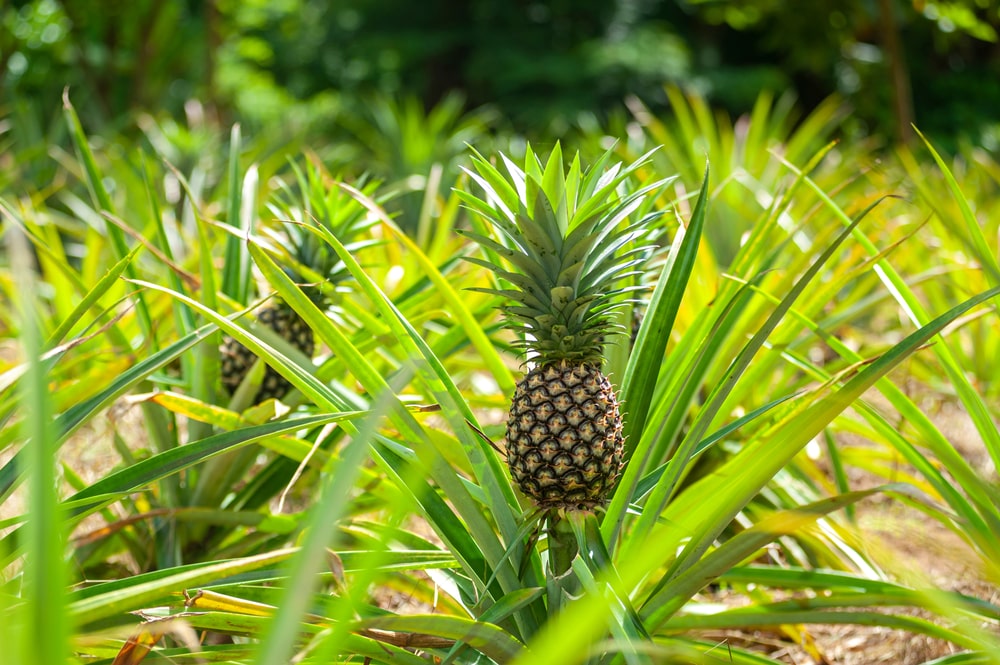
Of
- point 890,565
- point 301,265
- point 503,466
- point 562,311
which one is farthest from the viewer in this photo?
point 301,265

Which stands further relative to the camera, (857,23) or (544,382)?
(857,23)

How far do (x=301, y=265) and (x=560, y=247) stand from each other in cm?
80

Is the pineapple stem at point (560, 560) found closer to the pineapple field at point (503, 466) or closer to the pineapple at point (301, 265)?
the pineapple field at point (503, 466)

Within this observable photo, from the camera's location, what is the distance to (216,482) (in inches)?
63.2

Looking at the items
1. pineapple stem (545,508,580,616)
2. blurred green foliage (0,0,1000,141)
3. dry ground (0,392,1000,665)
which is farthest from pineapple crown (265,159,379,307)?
blurred green foliage (0,0,1000,141)

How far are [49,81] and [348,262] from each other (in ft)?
22.1

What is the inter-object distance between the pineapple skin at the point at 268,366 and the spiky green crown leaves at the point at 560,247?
809mm

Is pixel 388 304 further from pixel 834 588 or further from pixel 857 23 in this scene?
pixel 857 23

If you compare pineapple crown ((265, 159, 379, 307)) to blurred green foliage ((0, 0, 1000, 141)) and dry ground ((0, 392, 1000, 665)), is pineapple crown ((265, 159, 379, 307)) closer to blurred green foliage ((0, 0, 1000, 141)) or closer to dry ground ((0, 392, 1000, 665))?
dry ground ((0, 392, 1000, 665))

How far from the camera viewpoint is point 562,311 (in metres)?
1.12

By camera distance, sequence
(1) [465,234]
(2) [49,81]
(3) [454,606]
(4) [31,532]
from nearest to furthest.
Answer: (4) [31,532] < (1) [465,234] < (3) [454,606] < (2) [49,81]

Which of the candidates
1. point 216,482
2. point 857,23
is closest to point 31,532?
point 216,482

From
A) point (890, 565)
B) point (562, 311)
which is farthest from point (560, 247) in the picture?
point (890, 565)

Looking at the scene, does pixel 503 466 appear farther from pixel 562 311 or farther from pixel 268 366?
pixel 268 366
